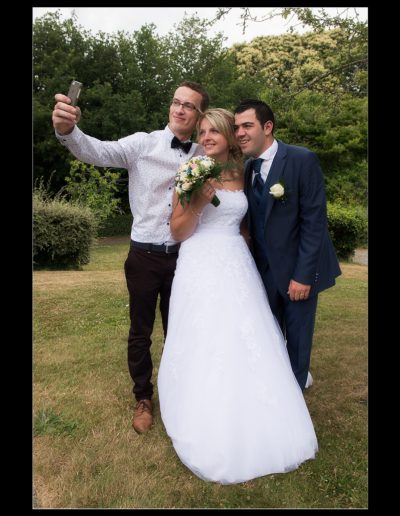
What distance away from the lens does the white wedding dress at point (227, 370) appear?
2887mm

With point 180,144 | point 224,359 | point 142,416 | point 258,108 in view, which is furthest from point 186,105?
point 142,416

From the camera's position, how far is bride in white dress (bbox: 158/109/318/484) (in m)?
2.89

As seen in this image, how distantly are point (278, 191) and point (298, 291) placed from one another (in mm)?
792

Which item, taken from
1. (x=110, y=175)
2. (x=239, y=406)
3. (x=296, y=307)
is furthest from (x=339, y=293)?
(x=110, y=175)

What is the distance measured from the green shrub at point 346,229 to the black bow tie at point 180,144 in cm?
1252

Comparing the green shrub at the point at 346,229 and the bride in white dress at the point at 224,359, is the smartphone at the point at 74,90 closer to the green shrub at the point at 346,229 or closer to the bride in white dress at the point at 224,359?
the bride in white dress at the point at 224,359

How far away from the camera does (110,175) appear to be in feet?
64.7

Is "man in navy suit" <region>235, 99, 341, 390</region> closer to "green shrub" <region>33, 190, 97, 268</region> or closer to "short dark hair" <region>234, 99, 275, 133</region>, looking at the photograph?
"short dark hair" <region>234, 99, 275, 133</region>

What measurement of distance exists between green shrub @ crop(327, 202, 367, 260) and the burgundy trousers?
12572 mm

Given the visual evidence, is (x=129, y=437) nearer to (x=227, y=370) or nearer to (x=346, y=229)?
(x=227, y=370)

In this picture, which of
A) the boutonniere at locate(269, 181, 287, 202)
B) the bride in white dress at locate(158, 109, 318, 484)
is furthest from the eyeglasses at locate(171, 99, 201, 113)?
the boutonniere at locate(269, 181, 287, 202)

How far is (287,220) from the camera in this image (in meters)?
3.48

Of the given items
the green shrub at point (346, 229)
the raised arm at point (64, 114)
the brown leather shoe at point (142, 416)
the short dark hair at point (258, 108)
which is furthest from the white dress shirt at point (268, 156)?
the green shrub at point (346, 229)
